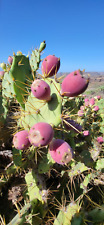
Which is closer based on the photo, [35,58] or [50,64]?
[50,64]

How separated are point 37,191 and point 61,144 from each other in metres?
0.84

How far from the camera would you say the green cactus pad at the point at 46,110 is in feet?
3.43

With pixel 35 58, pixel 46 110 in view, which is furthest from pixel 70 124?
pixel 35 58

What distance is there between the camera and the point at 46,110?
110cm

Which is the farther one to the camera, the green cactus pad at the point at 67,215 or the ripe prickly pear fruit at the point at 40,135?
the green cactus pad at the point at 67,215

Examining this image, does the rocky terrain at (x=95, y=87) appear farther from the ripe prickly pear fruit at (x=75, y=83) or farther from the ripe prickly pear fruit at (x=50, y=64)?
the ripe prickly pear fruit at (x=75, y=83)

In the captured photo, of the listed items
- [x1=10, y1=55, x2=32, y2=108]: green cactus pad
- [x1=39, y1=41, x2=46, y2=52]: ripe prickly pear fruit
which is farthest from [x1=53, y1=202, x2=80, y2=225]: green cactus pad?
[x1=39, y1=41, x2=46, y2=52]: ripe prickly pear fruit

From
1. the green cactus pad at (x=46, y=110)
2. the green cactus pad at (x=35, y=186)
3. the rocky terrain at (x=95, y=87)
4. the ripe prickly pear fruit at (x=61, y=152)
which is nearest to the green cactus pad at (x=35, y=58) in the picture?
the green cactus pad at (x=46, y=110)

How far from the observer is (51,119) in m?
1.06

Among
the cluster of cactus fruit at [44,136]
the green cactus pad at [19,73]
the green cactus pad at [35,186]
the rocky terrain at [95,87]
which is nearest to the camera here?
the cluster of cactus fruit at [44,136]

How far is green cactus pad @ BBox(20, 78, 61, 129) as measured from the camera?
1.04 metres

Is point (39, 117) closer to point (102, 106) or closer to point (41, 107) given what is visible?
point (41, 107)

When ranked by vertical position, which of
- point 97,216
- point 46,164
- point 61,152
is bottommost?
point 97,216

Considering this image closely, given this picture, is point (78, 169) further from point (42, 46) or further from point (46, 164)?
point (42, 46)
